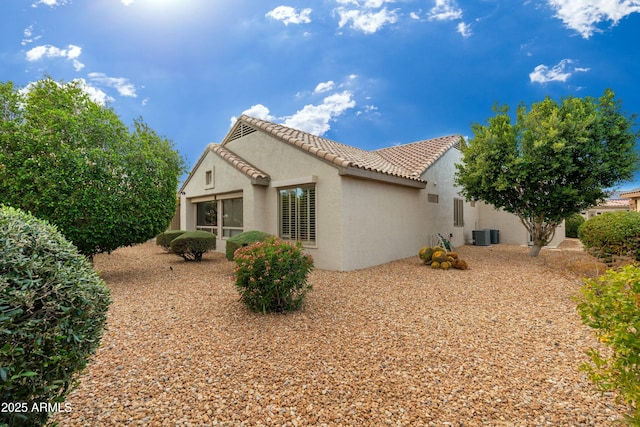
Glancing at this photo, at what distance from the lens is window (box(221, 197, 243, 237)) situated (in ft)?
42.8

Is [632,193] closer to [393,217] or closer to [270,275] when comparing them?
[393,217]

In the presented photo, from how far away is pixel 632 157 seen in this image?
9.84 meters

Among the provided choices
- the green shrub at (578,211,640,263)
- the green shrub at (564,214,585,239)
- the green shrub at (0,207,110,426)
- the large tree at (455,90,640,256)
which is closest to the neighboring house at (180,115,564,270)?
the large tree at (455,90,640,256)

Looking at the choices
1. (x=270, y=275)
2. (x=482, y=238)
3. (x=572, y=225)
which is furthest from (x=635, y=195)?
(x=270, y=275)

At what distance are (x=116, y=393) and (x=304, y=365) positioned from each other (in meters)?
2.06

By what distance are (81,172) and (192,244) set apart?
449 centimetres

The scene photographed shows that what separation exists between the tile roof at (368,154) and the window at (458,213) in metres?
3.03

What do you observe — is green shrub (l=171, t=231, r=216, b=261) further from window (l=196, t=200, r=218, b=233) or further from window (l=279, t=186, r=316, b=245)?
window (l=279, t=186, r=316, b=245)

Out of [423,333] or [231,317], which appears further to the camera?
[231,317]

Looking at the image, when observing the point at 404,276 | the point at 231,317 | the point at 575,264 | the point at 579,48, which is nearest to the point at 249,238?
the point at 231,317

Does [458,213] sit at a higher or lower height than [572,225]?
higher

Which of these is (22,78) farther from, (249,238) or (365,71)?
(365,71)

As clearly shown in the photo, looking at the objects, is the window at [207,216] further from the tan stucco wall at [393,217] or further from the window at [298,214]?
the tan stucco wall at [393,217]

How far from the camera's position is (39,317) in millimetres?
1910
